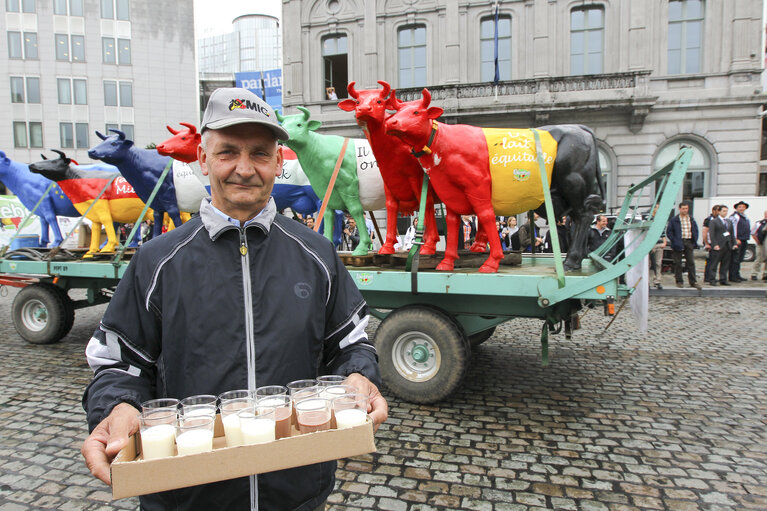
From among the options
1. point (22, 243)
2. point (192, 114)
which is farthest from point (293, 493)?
point (192, 114)

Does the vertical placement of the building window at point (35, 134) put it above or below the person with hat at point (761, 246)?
above

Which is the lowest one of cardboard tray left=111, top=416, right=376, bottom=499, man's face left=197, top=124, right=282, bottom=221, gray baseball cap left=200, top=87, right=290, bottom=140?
cardboard tray left=111, top=416, right=376, bottom=499

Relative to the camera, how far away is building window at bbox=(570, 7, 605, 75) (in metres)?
19.1

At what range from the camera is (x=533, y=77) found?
19281mm

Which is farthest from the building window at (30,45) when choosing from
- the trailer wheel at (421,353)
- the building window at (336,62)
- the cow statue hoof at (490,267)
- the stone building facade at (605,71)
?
the cow statue hoof at (490,267)

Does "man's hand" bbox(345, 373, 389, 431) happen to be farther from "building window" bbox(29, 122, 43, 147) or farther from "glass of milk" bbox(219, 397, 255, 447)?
"building window" bbox(29, 122, 43, 147)

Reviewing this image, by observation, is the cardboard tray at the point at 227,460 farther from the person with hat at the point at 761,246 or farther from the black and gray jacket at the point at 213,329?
the person with hat at the point at 761,246

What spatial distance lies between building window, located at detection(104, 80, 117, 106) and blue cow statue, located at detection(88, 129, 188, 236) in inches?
1448

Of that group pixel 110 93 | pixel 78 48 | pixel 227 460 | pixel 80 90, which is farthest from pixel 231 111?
pixel 78 48

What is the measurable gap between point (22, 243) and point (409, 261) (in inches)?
436

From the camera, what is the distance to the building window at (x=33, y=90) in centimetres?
3631

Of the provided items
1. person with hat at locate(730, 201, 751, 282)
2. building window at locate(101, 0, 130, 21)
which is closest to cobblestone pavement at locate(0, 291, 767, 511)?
person with hat at locate(730, 201, 751, 282)

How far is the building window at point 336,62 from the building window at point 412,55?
2586 mm

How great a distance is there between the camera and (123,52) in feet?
125
